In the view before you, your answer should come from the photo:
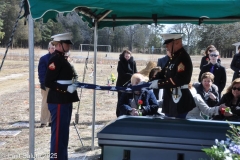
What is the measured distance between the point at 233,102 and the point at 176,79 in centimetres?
139

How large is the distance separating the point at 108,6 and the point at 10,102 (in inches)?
330

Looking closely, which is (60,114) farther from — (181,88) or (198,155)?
(198,155)

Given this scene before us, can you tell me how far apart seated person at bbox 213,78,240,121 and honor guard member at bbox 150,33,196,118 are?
2.45 feet

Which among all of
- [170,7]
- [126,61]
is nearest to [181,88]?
[170,7]

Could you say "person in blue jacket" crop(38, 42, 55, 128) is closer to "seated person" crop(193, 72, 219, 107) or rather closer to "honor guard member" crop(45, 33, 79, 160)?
"honor guard member" crop(45, 33, 79, 160)

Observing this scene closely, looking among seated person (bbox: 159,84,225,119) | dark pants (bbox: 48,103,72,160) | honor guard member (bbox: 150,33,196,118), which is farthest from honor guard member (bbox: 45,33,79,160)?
seated person (bbox: 159,84,225,119)

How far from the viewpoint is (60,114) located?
14.3 feet

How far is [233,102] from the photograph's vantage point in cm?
495

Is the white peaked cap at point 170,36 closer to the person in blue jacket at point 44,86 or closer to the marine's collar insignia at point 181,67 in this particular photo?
the marine's collar insignia at point 181,67

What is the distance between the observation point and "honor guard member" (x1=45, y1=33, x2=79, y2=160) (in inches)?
168

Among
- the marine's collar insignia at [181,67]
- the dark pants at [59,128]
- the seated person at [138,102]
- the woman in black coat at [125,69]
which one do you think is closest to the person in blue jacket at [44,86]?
the woman in black coat at [125,69]

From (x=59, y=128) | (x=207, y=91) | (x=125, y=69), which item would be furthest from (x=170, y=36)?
(x=125, y=69)

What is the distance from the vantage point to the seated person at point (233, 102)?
476cm

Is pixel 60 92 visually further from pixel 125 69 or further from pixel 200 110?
pixel 125 69
